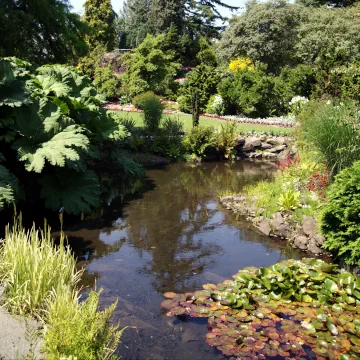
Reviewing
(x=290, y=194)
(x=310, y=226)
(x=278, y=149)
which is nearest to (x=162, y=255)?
(x=310, y=226)

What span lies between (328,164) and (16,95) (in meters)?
5.62

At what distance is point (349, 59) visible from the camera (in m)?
26.6

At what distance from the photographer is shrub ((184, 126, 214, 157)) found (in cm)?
1393

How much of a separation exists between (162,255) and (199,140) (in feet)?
26.1

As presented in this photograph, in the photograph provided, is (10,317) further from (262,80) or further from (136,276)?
(262,80)

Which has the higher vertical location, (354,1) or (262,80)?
(354,1)

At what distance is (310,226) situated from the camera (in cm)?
709

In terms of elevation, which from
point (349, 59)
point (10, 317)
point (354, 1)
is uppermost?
point (354, 1)

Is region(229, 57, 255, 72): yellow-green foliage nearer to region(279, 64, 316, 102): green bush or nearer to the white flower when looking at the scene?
region(279, 64, 316, 102): green bush

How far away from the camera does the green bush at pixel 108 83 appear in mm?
25094

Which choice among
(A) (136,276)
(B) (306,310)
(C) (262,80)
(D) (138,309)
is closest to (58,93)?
(A) (136,276)

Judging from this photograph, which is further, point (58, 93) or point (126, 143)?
point (126, 143)

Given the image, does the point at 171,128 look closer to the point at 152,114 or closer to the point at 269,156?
the point at 152,114

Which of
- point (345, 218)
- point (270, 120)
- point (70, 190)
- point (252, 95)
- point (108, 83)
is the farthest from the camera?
point (108, 83)
